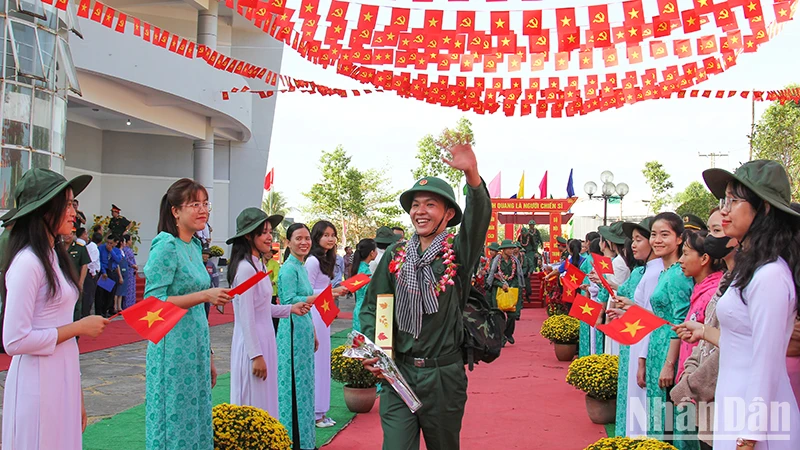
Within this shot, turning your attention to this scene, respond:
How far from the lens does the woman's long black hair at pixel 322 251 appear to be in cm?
611

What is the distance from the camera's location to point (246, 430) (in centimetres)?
404

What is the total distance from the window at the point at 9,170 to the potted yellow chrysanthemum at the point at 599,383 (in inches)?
328

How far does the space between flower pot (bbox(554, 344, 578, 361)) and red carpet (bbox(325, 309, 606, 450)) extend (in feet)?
0.54

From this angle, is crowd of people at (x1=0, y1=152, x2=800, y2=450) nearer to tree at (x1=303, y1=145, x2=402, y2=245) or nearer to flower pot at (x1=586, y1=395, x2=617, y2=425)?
flower pot at (x1=586, y1=395, x2=617, y2=425)

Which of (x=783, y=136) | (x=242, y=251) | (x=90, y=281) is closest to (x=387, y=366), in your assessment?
(x=242, y=251)

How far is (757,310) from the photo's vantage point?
2.53 meters

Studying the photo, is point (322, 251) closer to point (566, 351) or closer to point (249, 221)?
point (249, 221)

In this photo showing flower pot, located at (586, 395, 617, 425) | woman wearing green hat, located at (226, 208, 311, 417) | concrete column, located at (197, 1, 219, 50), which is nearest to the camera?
woman wearing green hat, located at (226, 208, 311, 417)

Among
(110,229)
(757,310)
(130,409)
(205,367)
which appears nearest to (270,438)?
(205,367)

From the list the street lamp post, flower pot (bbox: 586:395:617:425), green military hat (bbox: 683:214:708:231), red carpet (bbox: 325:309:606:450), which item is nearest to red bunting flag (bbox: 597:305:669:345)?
green military hat (bbox: 683:214:708:231)

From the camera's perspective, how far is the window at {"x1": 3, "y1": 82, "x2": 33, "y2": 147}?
33.2ft

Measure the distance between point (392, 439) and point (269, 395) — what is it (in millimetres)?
1527

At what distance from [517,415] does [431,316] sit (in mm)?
3884

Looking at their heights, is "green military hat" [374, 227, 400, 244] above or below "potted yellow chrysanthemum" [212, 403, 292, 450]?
above
